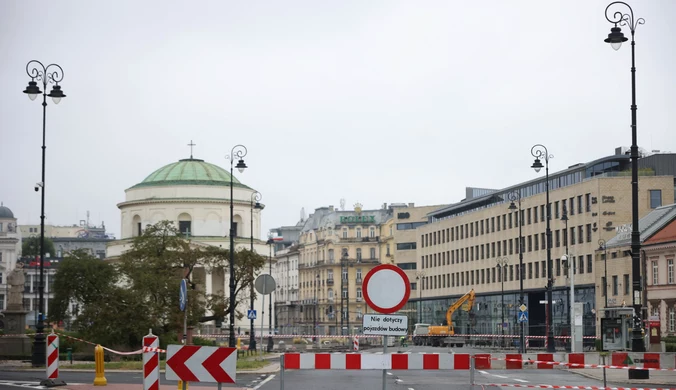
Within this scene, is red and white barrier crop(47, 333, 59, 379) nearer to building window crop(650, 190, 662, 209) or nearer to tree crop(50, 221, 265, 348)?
tree crop(50, 221, 265, 348)

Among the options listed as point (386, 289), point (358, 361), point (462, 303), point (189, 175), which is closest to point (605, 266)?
point (462, 303)

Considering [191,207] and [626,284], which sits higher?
[191,207]

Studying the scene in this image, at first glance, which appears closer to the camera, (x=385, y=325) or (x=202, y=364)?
(x=385, y=325)

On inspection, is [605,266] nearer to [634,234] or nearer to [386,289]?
[634,234]

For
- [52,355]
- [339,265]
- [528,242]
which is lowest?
[52,355]

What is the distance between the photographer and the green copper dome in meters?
133

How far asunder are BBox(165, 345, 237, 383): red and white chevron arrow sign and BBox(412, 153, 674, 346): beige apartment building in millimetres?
54763

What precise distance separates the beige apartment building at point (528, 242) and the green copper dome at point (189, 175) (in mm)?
23941

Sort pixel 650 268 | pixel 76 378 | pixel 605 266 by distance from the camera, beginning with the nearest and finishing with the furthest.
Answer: pixel 76 378 < pixel 650 268 < pixel 605 266

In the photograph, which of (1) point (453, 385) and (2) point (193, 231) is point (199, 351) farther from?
A: (2) point (193, 231)

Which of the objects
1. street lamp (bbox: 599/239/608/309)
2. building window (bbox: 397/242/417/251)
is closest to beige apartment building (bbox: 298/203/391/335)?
building window (bbox: 397/242/417/251)

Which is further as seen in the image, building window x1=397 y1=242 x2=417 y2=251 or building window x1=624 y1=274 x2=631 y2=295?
building window x1=397 y1=242 x2=417 y2=251

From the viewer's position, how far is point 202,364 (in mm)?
17109

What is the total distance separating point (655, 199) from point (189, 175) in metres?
62.6
